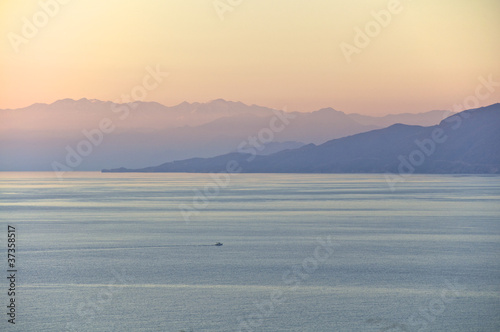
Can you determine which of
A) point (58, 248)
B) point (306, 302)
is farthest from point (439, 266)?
point (58, 248)

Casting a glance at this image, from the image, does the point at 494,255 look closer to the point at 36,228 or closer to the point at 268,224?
the point at 268,224

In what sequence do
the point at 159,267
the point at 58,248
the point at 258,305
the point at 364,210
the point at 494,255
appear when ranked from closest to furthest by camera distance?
the point at 258,305, the point at 159,267, the point at 494,255, the point at 58,248, the point at 364,210

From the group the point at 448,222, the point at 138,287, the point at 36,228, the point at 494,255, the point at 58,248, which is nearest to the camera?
the point at 138,287

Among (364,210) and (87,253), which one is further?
(364,210)

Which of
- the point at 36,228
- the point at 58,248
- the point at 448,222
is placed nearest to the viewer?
the point at 58,248

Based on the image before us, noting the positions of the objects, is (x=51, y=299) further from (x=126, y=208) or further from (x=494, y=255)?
(x=126, y=208)

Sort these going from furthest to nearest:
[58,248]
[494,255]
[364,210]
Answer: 1. [364,210]
2. [58,248]
3. [494,255]

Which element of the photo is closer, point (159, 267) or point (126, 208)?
point (159, 267)

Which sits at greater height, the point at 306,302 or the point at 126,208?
the point at 126,208

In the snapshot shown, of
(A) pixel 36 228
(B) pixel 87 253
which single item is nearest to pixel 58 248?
(B) pixel 87 253
